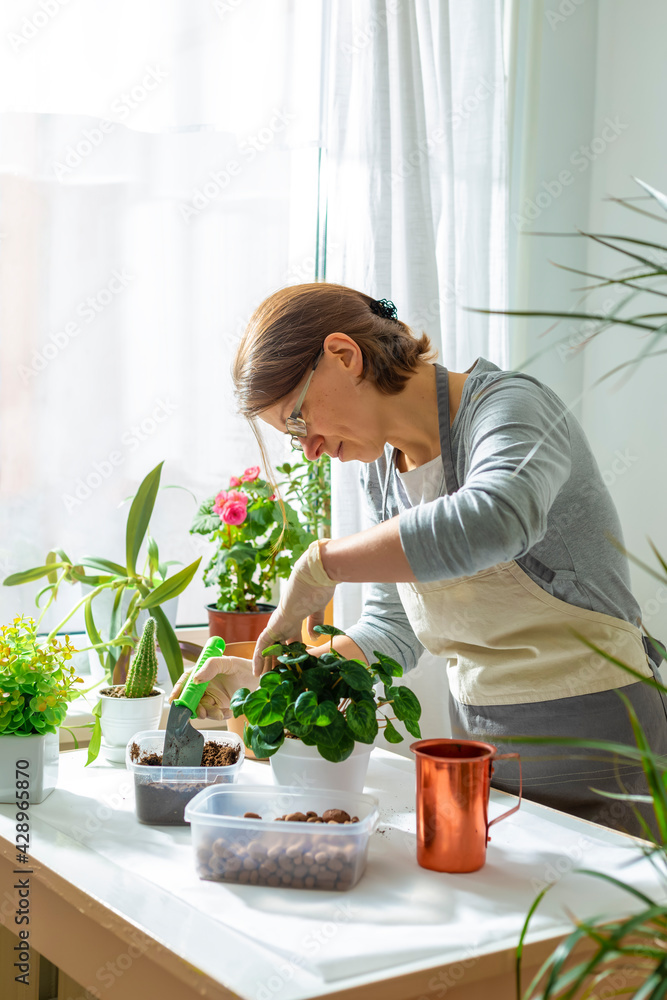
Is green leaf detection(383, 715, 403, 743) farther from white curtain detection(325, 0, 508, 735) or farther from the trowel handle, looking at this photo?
white curtain detection(325, 0, 508, 735)

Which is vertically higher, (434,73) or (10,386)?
(434,73)

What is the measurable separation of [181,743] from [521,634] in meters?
0.47

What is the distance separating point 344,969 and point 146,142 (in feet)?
5.89

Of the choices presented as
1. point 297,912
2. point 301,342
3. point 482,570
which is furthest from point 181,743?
point 301,342

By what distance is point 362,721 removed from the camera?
39.0 inches

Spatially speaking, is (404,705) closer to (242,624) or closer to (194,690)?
(194,690)

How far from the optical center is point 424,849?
0.94 metres

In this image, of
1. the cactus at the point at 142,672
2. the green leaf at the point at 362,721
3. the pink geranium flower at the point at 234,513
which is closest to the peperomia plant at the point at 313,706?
the green leaf at the point at 362,721

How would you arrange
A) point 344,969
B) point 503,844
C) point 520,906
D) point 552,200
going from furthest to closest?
point 552,200, point 503,844, point 520,906, point 344,969

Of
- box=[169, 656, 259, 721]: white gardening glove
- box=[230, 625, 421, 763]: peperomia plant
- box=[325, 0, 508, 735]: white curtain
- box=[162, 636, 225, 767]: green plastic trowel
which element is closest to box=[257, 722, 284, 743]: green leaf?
box=[230, 625, 421, 763]: peperomia plant

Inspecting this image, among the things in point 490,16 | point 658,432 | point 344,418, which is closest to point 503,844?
point 344,418

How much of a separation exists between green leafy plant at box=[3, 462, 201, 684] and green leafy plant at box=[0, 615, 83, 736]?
0.32 metres

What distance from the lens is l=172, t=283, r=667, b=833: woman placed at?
119 cm

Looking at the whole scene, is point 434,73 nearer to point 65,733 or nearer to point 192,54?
point 192,54
